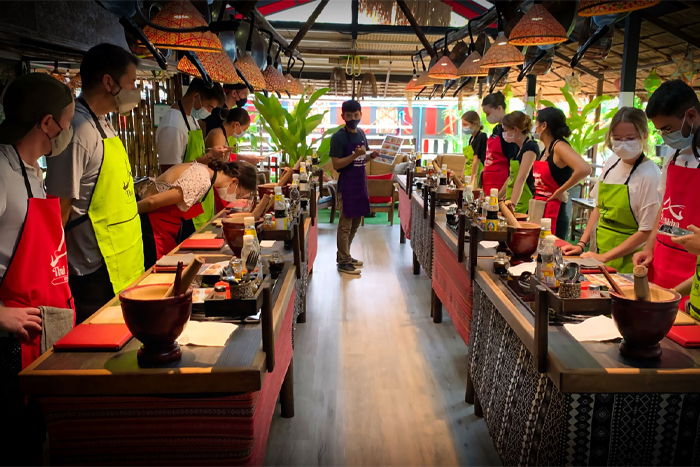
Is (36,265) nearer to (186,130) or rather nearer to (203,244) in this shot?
(203,244)

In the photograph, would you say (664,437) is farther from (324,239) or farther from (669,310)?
(324,239)

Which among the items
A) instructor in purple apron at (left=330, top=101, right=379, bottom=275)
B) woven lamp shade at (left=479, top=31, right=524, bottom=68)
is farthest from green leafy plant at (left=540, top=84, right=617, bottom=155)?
woven lamp shade at (left=479, top=31, right=524, bottom=68)

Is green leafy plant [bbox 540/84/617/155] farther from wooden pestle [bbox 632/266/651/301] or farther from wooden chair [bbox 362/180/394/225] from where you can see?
wooden pestle [bbox 632/266/651/301]

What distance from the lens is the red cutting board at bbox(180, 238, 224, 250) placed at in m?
2.98

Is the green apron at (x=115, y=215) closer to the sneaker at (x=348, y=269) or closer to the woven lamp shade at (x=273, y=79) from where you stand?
the woven lamp shade at (x=273, y=79)

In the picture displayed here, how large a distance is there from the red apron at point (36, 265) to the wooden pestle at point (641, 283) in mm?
1930

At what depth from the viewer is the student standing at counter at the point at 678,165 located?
2.33 meters

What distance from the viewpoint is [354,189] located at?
5.72 m

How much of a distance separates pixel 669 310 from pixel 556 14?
2280 millimetres

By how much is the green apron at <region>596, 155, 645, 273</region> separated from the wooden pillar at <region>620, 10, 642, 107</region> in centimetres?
319

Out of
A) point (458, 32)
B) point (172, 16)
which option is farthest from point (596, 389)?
point (458, 32)

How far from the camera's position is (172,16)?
2139mm

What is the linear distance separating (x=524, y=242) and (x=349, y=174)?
336cm

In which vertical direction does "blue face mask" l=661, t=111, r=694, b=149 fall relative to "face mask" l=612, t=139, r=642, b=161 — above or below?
above
